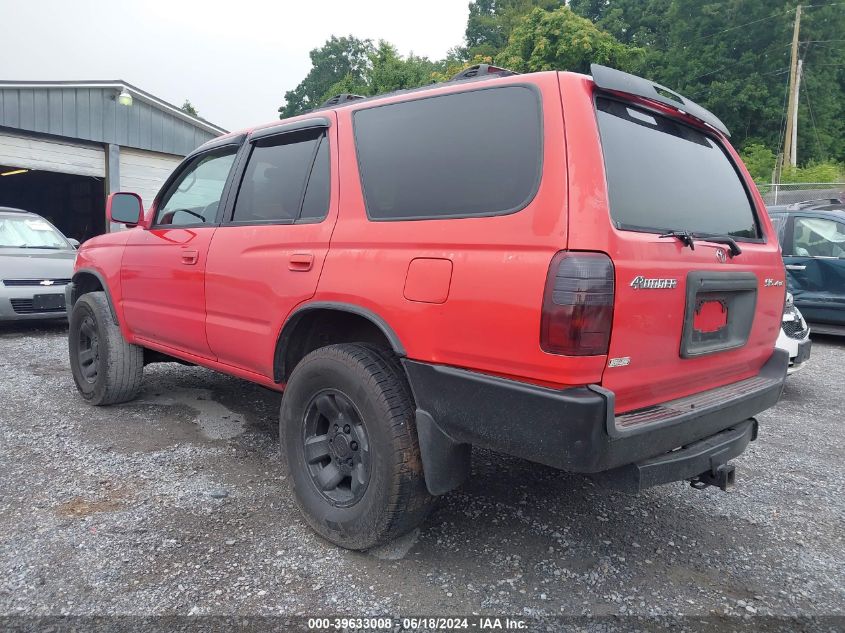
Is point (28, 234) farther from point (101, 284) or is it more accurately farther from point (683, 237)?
point (683, 237)

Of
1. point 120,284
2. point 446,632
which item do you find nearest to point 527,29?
point 120,284

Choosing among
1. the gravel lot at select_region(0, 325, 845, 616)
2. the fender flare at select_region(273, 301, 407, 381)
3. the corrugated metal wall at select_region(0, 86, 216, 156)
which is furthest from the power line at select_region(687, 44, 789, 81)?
the fender flare at select_region(273, 301, 407, 381)

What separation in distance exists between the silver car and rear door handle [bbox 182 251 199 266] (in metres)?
5.01

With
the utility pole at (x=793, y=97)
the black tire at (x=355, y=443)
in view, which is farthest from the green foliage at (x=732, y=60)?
the black tire at (x=355, y=443)

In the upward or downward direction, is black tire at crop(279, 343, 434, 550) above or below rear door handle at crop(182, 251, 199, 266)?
below

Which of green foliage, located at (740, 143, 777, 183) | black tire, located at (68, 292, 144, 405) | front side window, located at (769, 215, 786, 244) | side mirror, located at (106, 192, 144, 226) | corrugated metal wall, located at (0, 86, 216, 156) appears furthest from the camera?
green foliage, located at (740, 143, 777, 183)

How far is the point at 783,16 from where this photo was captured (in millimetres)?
32250

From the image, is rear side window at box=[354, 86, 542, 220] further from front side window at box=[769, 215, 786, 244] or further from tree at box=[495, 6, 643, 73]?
tree at box=[495, 6, 643, 73]

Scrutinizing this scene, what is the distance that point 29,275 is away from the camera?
733 cm

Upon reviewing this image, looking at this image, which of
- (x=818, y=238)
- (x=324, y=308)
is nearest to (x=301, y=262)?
(x=324, y=308)

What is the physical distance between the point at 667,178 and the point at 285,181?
180 centimetres

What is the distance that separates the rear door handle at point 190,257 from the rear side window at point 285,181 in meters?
0.34

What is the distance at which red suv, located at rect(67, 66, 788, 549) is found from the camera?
1893mm

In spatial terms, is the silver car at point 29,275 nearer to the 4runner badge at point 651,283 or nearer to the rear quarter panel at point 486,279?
the rear quarter panel at point 486,279
